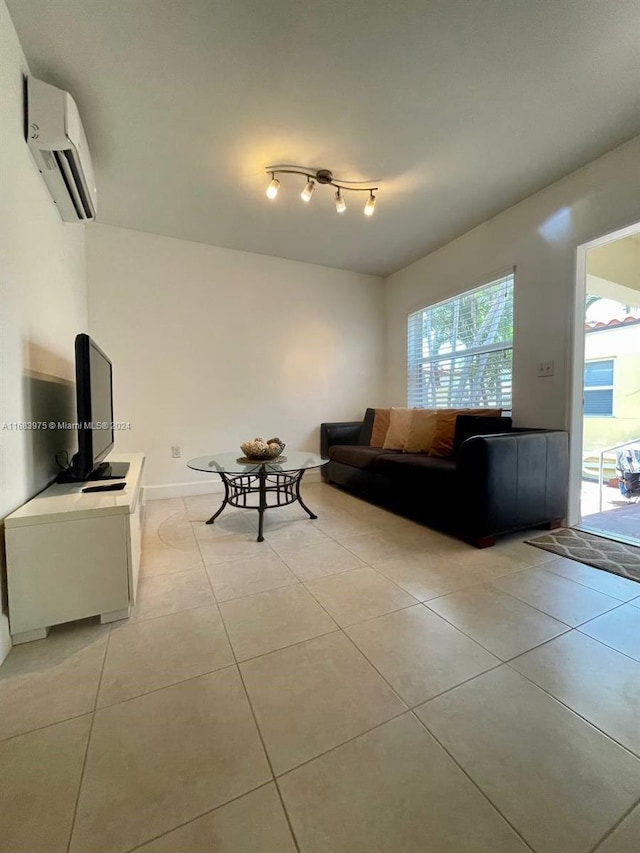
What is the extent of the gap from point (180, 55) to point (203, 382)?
2280 mm

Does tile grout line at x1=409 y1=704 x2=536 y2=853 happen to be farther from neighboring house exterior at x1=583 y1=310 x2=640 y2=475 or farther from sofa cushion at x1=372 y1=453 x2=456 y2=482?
neighboring house exterior at x1=583 y1=310 x2=640 y2=475

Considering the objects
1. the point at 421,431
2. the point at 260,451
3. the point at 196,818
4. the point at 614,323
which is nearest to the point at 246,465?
the point at 260,451

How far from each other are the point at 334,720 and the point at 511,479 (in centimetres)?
168

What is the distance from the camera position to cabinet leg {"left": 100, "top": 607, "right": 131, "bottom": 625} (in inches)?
54.7

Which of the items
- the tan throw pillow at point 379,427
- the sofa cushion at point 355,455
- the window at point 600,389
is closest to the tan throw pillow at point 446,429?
the sofa cushion at point 355,455

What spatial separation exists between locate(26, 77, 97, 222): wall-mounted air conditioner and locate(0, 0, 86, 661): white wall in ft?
0.15

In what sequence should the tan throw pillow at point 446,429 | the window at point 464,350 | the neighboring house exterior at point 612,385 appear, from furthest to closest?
the neighboring house exterior at point 612,385, the window at point 464,350, the tan throw pillow at point 446,429

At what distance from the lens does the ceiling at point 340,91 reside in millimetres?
1382

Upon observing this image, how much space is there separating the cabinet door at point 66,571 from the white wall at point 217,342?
1.96 metres

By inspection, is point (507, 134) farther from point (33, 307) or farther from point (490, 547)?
point (33, 307)

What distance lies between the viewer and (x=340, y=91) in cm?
169

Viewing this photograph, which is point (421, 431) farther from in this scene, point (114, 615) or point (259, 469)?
point (114, 615)

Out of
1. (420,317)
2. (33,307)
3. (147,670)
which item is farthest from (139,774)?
(420,317)

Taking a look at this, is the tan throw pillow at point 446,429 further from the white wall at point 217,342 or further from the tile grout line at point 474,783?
the tile grout line at point 474,783
